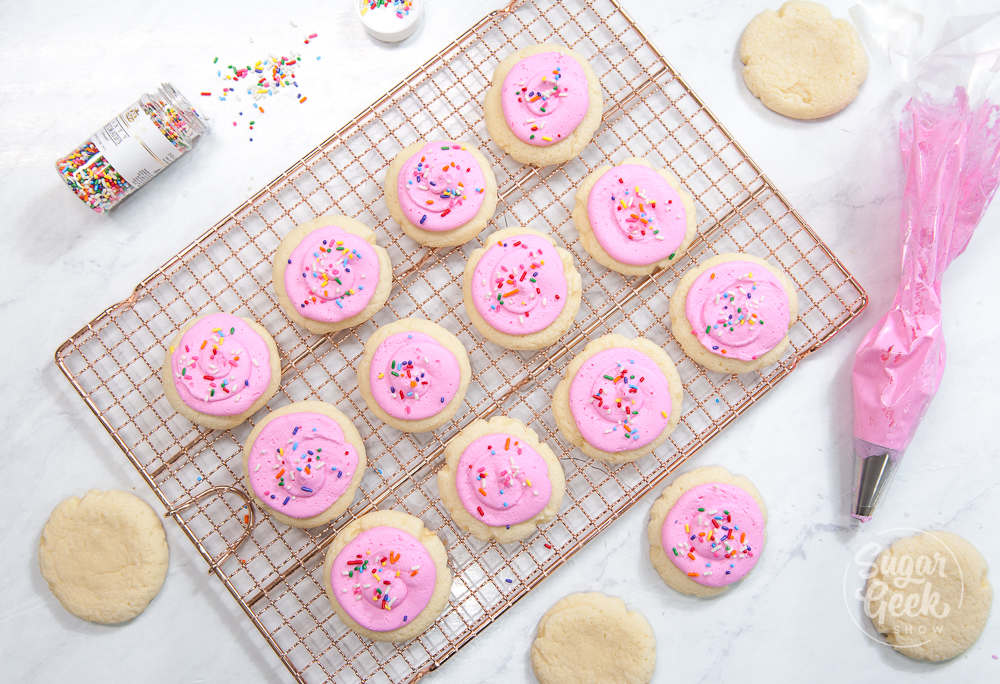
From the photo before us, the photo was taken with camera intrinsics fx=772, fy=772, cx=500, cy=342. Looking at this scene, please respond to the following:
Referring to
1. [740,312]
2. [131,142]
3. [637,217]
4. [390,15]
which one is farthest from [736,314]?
[131,142]

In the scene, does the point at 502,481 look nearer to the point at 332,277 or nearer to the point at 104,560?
the point at 332,277

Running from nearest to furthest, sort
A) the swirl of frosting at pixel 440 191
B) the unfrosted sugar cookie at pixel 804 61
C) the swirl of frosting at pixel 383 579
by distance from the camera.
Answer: the swirl of frosting at pixel 383 579 < the swirl of frosting at pixel 440 191 < the unfrosted sugar cookie at pixel 804 61

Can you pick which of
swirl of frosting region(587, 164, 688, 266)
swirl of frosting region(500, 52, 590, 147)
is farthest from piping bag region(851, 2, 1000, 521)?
swirl of frosting region(500, 52, 590, 147)

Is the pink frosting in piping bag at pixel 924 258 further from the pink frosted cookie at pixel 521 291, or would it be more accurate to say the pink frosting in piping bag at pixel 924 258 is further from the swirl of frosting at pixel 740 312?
the pink frosted cookie at pixel 521 291

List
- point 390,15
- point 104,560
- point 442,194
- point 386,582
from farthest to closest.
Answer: point 390,15 → point 104,560 → point 442,194 → point 386,582

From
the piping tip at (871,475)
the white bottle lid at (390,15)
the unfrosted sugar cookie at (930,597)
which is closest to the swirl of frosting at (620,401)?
the piping tip at (871,475)
